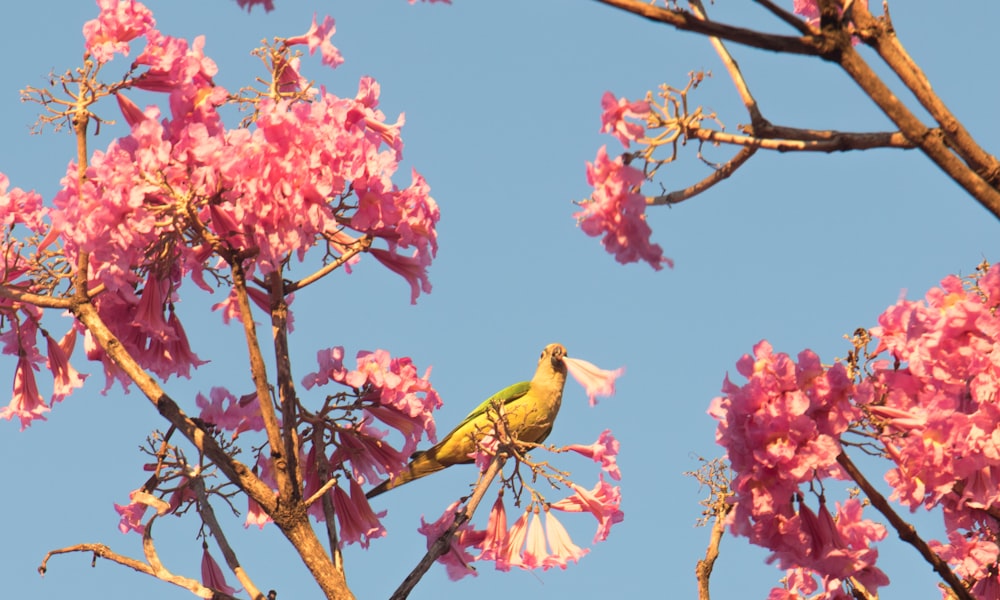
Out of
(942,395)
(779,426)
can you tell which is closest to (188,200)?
(779,426)

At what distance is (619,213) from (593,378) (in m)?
1.65

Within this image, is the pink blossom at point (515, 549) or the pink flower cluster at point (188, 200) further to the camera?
the pink blossom at point (515, 549)

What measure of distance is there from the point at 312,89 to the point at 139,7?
875mm

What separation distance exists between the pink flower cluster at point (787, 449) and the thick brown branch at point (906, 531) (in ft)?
0.41

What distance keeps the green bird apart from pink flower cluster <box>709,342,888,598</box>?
110 inches

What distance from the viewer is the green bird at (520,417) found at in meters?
7.54

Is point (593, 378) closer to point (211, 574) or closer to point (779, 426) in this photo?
point (779, 426)

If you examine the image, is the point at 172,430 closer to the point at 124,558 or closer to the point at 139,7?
the point at 124,558

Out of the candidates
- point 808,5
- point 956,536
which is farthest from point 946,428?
point 808,5

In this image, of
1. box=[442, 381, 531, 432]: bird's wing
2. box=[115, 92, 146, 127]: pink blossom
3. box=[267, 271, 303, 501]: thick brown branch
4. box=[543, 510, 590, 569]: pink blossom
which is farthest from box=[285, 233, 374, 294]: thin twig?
box=[442, 381, 531, 432]: bird's wing

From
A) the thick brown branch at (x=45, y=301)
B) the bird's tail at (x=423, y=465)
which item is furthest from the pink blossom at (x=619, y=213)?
the bird's tail at (x=423, y=465)

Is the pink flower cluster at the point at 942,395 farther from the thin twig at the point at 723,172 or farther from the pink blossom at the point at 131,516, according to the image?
the pink blossom at the point at 131,516

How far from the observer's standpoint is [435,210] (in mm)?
5359

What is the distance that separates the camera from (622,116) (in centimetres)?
353
